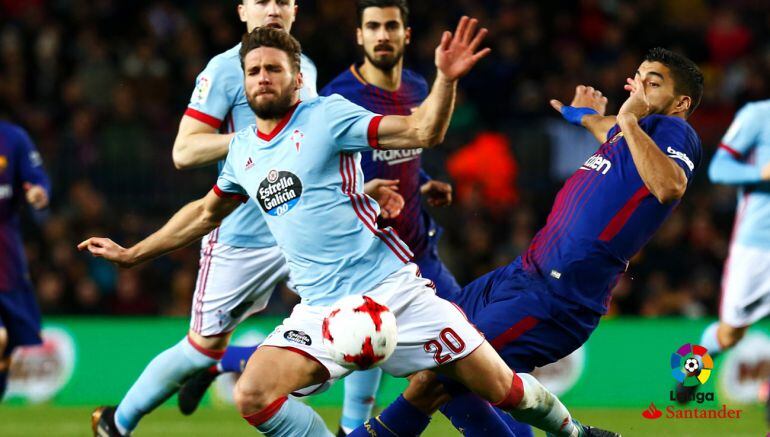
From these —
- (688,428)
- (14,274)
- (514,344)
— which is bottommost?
(688,428)

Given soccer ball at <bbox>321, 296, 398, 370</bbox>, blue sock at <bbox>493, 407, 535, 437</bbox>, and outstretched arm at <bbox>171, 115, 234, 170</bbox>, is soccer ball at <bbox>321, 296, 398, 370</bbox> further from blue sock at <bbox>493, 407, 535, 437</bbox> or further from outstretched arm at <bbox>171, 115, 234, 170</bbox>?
outstretched arm at <bbox>171, 115, 234, 170</bbox>

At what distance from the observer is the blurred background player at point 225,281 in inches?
280

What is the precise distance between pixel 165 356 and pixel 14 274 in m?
2.93

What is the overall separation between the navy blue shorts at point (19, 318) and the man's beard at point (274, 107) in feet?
15.1

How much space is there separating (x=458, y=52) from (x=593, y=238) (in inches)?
51.9

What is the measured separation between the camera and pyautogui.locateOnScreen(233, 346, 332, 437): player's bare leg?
18.2 feet

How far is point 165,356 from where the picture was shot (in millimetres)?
7254

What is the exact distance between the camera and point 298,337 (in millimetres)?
5668

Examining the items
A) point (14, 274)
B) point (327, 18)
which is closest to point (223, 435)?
point (14, 274)

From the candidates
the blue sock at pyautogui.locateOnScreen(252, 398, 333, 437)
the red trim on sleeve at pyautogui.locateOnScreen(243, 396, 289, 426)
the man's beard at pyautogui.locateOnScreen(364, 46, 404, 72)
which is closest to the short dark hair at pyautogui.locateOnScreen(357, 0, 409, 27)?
the man's beard at pyautogui.locateOnScreen(364, 46, 404, 72)

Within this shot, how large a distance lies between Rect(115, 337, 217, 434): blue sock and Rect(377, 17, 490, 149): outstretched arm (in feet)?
8.26

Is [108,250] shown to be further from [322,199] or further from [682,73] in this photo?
[682,73]

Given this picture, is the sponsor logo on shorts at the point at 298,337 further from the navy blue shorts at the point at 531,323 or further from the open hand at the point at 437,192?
the open hand at the point at 437,192

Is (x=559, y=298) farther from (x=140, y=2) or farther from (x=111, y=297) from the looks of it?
(x=140, y=2)
